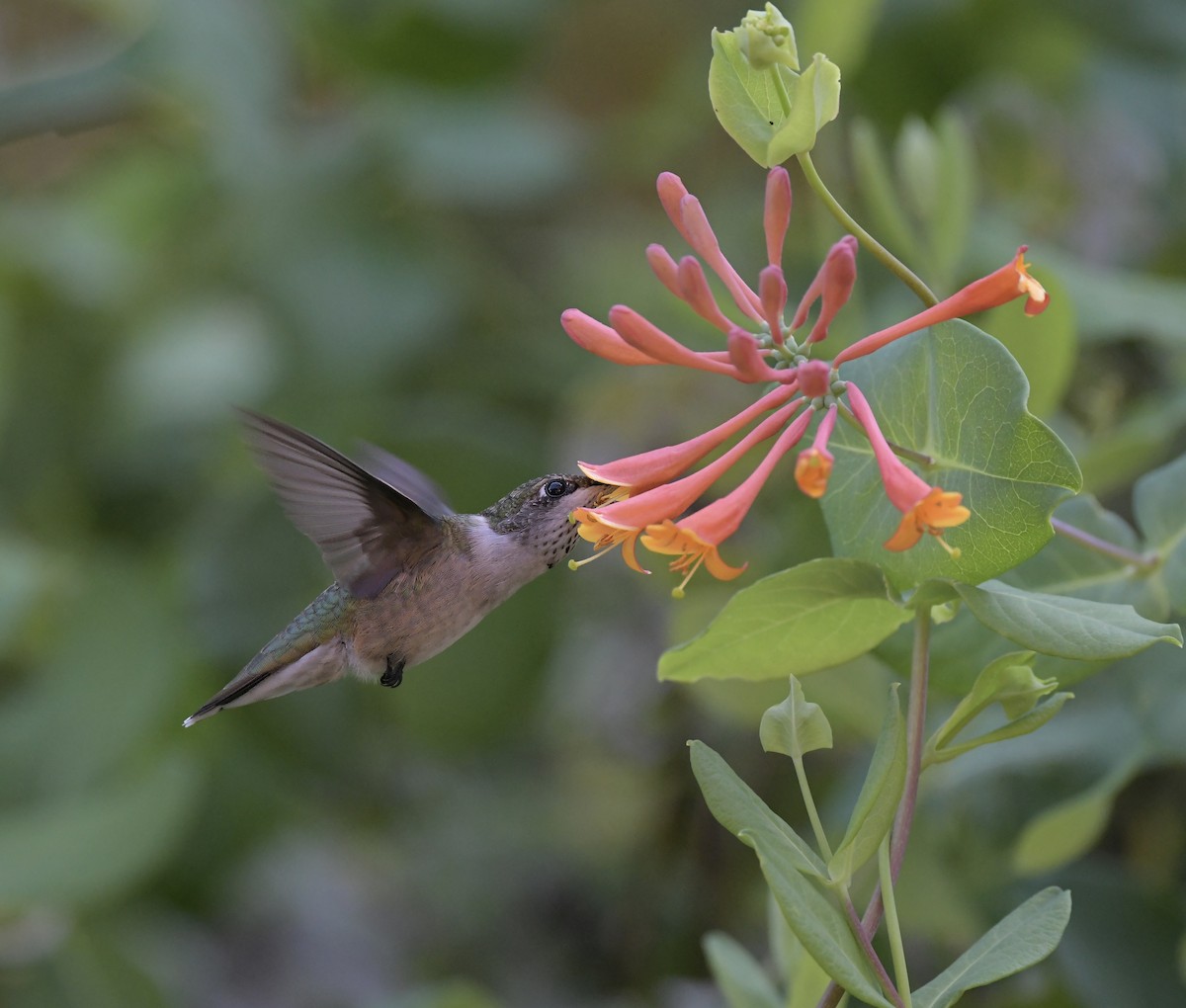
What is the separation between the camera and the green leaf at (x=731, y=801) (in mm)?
1021

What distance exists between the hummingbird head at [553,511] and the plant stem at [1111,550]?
49 cm

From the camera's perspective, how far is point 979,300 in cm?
108

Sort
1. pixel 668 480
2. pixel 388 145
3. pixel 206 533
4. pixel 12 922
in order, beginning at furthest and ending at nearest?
pixel 388 145, pixel 206 533, pixel 12 922, pixel 668 480

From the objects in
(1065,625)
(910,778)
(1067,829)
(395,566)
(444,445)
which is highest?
(1065,625)

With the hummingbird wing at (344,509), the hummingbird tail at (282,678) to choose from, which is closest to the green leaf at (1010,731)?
the hummingbird wing at (344,509)

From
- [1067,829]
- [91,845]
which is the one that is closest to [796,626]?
[1067,829]

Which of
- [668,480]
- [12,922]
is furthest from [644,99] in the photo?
[668,480]

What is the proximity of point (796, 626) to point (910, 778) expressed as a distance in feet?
0.51

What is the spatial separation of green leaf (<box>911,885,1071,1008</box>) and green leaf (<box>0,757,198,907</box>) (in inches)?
61.2

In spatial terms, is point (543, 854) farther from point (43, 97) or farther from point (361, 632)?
point (43, 97)

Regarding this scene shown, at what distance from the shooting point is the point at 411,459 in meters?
2.70

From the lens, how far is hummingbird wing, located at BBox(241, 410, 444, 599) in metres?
1.43

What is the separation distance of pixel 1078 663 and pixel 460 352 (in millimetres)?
2502

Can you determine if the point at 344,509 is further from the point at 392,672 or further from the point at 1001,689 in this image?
the point at 1001,689
